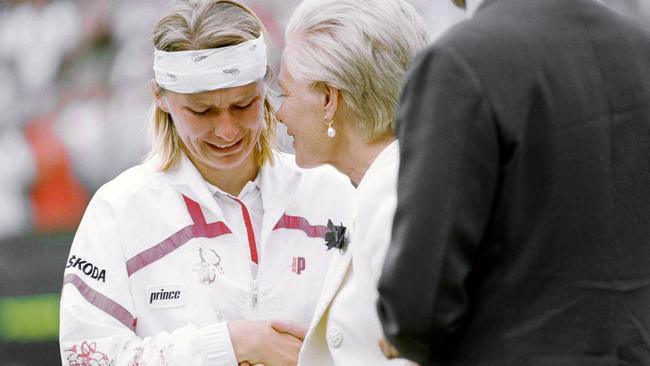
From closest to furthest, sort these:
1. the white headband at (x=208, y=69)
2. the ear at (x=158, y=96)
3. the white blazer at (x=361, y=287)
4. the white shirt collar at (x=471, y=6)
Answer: the white shirt collar at (x=471, y=6), the white blazer at (x=361, y=287), the white headband at (x=208, y=69), the ear at (x=158, y=96)

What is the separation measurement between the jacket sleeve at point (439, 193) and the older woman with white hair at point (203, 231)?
1025 mm

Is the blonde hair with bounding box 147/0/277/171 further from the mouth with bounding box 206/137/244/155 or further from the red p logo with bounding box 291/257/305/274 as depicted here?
the red p logo with bounding box 291/257/305/274

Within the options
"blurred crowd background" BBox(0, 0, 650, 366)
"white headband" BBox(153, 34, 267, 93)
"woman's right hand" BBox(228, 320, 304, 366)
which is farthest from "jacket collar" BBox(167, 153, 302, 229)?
"blurred crowd background" BBox(0, 0, 650, 366)

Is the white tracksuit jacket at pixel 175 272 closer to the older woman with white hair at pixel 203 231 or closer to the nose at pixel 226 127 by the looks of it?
the older woman with white hair at pixel 203 231

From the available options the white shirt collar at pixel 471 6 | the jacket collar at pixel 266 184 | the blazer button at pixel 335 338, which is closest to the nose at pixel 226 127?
the jacket collar at pixel 266 184

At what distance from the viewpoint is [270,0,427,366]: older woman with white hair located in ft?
8.37

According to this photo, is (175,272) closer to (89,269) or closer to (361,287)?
(89,269)

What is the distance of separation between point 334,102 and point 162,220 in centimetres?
66

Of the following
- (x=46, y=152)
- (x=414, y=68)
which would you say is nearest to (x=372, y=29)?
(x=414, y=68)

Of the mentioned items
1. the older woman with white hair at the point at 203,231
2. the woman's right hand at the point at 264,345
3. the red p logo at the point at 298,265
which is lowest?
the woman's right hand at the point at 264,345

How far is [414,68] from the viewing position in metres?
2.05

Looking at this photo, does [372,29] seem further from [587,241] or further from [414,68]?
[587,241]

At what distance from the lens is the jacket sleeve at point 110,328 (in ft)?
9.75

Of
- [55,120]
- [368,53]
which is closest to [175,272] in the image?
[368,53]
